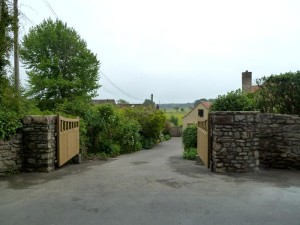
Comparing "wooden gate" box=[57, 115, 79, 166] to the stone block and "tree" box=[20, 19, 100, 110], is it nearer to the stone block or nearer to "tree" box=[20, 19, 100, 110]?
the stone block

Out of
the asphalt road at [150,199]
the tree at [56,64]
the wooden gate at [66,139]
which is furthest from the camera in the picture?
the tree at [56,64]

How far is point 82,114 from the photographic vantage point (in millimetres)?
17125

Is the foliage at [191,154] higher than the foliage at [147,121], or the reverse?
the foliage at [147,121]

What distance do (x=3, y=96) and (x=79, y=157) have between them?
3.99 meters

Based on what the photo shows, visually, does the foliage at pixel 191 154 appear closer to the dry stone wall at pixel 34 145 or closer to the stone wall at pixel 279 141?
the stone wall at pixel 279 141

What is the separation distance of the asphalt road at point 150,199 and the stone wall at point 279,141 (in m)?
1.24

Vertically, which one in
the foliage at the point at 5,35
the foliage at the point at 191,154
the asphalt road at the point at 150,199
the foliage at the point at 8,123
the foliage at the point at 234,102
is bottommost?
the foliage at the point at 191,154

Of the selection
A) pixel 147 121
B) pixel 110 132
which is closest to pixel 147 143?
pixel 147 121

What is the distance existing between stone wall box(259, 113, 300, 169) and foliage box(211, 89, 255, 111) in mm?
2052

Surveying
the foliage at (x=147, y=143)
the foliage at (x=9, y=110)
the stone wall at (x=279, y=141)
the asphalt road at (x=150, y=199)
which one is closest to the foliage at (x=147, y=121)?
the foliage at (x=147, y=143)

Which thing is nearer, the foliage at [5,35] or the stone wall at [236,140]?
the stone wall at [236,140]

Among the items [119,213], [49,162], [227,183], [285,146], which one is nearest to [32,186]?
[49,162]

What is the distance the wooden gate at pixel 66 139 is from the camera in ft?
34.2

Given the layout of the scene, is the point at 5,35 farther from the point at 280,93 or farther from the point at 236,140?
the point at 280,93
